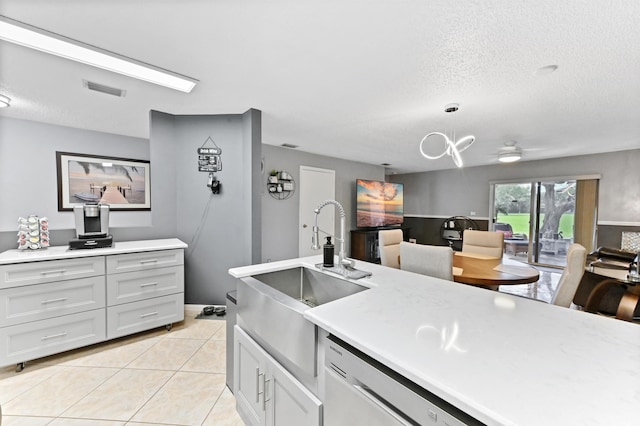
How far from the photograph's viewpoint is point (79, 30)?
1410mm

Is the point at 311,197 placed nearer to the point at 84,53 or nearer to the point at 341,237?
the point at 341,237

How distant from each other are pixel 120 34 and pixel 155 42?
168mm

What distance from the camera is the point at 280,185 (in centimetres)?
422

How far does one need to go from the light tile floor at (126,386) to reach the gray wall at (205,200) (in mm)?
Answer: 729

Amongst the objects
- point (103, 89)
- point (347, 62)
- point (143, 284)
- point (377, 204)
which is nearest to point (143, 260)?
point (143, 284)

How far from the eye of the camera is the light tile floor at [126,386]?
1.63 m

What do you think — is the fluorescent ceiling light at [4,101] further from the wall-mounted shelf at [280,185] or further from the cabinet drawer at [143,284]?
the wall-mounted shelf at [280,185]

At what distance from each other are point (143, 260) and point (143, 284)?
0.24 metres

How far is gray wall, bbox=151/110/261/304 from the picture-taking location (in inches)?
116

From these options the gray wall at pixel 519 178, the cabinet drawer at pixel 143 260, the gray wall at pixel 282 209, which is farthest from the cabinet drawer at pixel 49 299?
the gray wall at pixel 519 178

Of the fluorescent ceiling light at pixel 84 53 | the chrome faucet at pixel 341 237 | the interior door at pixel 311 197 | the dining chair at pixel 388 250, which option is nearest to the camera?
the fluorescent ceiling light at pixel 84 53

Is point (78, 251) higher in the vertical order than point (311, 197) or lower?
lower

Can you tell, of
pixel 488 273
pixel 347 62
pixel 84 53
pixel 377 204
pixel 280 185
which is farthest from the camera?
pixel 377 204

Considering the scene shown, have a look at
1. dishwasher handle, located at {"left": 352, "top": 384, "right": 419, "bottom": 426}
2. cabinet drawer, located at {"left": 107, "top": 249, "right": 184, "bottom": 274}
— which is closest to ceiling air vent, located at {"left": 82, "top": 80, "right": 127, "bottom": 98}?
cabinet drawer, located at {"left": 107, "top": 249, "right": 184, "bottom": 274}
